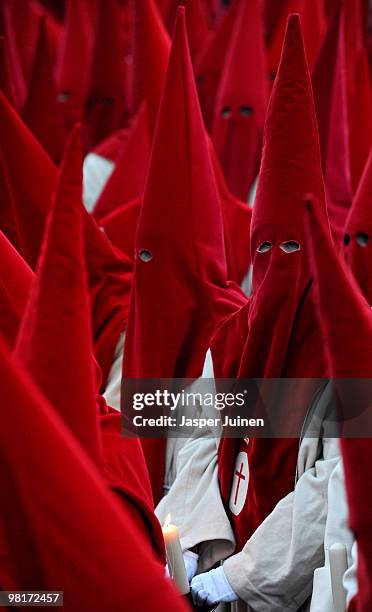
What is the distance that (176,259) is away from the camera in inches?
142

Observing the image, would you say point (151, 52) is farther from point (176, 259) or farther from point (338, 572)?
point (338, 572)

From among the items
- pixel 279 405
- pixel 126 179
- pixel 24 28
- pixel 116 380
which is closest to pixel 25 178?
pixel 116 380

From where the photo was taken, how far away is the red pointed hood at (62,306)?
2.00 m

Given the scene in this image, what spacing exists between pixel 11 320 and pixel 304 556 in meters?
1.01

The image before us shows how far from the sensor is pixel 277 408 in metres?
2.99

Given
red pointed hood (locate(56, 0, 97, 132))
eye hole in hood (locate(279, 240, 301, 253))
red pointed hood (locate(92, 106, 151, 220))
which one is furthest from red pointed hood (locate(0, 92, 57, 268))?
red pointed hood (locate(56, 0, 97, 132))

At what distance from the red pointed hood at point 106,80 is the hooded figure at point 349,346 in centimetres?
449

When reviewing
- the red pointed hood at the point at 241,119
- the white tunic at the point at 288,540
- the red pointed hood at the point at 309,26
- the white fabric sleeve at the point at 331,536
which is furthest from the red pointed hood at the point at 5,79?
the white fabric sleeve at the point at 331,536

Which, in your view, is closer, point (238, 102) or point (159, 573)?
point (159, 573)

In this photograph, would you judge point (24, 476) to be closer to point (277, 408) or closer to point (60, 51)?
point (277, 408)

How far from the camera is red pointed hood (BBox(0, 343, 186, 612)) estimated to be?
1809mm

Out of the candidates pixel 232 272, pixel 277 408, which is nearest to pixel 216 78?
pixel 232 272

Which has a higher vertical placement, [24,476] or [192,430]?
[24,476]

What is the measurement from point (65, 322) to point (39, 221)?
7.08ft
